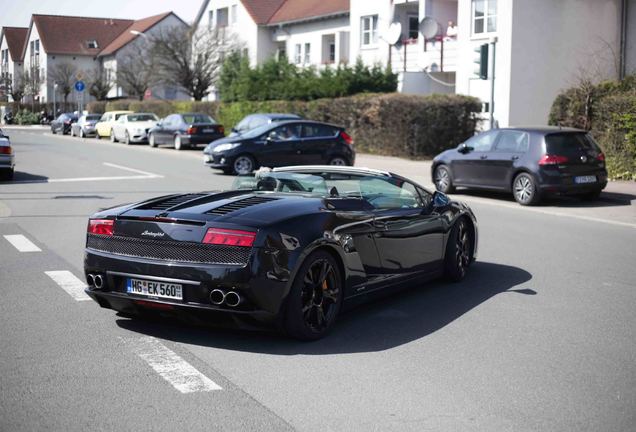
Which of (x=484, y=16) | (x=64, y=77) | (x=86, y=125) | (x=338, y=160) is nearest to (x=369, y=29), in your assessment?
(x=484, y=16)

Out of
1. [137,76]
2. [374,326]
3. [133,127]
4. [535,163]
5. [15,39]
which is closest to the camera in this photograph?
[374,326]

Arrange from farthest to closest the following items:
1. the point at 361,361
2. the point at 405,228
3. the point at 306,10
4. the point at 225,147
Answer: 1. the point at 306,10
2. the point at 225,147
3. the point at 405,228
4. the point at 361,361

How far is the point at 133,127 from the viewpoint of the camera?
4234 cm

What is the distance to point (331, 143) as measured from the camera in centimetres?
2502

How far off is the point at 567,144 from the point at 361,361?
1263 centimetres

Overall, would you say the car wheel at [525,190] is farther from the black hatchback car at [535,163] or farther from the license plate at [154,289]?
the license plate at [154,289]

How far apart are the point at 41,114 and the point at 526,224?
78.6m

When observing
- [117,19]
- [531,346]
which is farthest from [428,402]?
[117,19]

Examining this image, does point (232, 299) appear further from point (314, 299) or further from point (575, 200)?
point (575, 200)

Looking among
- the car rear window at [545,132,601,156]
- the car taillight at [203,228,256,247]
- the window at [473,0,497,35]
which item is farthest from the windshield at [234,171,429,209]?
the window at [473,0,497,35]

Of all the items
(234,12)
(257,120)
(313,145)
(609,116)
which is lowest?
(313,145)

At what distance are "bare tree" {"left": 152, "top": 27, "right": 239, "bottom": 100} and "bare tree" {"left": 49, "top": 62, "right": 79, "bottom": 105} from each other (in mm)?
30697

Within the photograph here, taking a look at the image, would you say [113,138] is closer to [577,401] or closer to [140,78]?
[140,78]

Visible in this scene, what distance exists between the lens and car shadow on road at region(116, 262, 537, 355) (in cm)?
655
